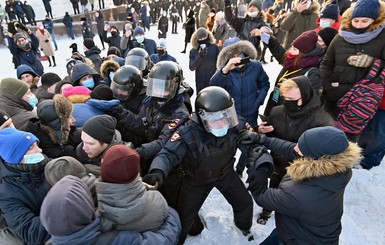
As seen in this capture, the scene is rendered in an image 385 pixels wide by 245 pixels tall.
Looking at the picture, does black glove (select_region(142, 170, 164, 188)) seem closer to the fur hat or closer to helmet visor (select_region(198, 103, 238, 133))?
helmet visor (select_region(198, 103, 238, 133))

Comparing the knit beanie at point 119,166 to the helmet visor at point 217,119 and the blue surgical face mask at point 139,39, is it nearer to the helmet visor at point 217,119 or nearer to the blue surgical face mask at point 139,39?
the helmet visor at point 217,119

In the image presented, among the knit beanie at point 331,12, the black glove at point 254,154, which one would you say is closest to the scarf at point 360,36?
the knit beanie at point 331,12

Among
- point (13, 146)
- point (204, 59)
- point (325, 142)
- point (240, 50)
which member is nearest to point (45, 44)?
point (204, 59)

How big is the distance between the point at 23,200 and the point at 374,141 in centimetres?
449

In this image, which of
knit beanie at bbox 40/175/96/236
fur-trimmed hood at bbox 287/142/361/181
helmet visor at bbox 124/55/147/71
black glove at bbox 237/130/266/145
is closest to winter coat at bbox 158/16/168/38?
helmet visor at bbox 124/55/147/71

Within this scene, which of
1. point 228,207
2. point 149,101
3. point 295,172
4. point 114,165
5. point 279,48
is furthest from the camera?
point 279,48

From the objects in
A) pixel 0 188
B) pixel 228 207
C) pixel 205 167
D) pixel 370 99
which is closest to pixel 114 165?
pixel 0 188

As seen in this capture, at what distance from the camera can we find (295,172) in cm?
211

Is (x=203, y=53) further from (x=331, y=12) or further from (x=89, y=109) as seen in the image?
(x=89, y=109)

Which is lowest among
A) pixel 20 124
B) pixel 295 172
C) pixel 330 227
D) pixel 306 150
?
pixel 330 227

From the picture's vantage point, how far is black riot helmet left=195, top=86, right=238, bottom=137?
2488 mm

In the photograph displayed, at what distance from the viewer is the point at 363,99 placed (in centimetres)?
342

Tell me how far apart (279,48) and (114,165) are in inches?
138

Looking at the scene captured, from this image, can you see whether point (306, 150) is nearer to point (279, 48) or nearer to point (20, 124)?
point (279, 48)
